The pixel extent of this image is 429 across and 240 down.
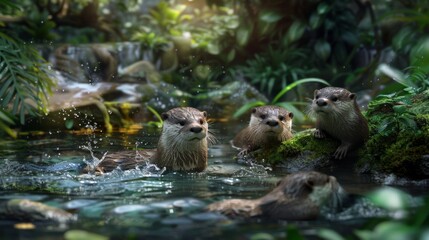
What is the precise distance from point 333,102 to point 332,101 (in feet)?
0.04

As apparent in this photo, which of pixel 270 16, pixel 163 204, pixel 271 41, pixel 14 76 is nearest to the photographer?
pixel 163 204

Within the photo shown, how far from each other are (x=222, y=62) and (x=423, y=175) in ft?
25.0

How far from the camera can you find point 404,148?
4.88 meters

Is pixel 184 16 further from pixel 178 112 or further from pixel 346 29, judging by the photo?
pixel 178 112

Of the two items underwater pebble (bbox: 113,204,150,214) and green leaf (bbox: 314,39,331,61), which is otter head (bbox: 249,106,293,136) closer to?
underwater pebble (bbox: 113,204,150,214)

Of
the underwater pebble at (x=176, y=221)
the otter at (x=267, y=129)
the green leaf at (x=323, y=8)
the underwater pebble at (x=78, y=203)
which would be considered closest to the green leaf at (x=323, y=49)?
the green leaf at (x=323, y=8)

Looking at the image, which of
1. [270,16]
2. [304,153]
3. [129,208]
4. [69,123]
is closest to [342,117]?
[304,153]

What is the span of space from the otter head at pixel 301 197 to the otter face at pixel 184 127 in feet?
4.51

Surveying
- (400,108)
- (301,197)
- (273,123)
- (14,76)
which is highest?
(14,76)

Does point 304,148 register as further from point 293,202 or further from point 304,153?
point 293,202

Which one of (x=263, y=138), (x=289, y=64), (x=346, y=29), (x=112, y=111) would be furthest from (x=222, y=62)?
(x=263, y=138)

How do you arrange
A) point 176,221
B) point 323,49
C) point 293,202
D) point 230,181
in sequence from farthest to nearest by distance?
point 323,49
point 230,181
point 293,202
point 176,221

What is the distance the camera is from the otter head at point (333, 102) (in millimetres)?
5129

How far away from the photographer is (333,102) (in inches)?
204
